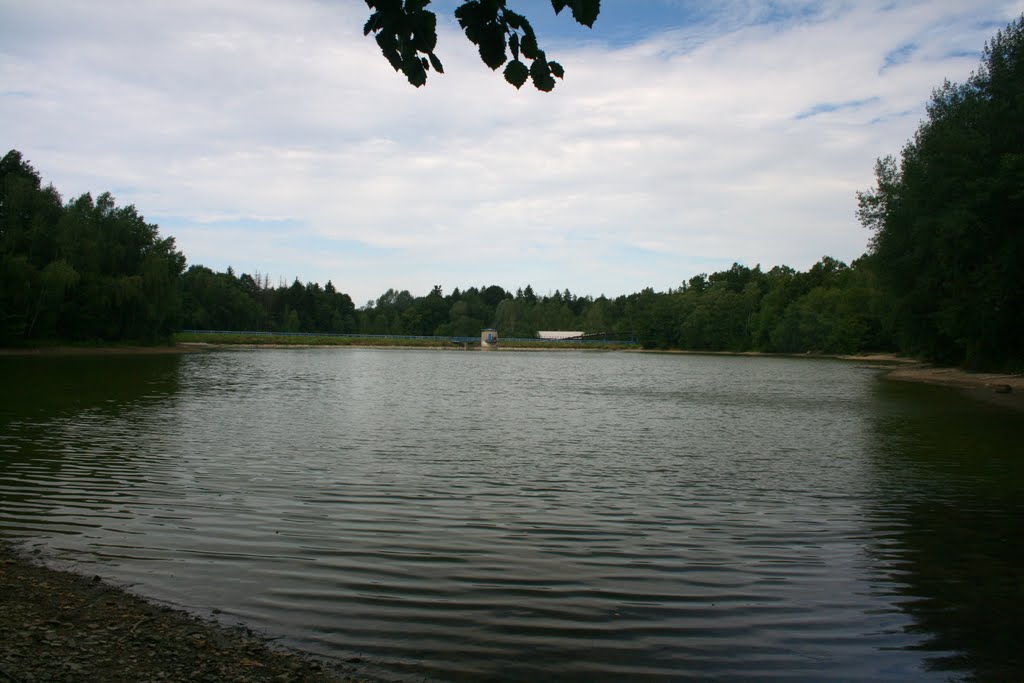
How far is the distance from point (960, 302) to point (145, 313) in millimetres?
82032

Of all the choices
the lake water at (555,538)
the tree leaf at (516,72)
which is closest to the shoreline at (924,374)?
the lake water at (555,538)

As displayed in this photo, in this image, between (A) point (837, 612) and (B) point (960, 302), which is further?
(B) point (960, 302)

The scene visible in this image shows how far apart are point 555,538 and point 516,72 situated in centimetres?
664

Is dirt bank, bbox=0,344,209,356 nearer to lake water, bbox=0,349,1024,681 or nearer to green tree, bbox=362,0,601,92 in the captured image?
lake water, bbox=0,349,1024,681

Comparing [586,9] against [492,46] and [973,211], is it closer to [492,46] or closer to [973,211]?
[492,46]

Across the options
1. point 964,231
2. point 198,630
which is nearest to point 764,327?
point 964,231

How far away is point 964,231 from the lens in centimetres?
3828

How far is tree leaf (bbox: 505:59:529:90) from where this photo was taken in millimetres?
5496

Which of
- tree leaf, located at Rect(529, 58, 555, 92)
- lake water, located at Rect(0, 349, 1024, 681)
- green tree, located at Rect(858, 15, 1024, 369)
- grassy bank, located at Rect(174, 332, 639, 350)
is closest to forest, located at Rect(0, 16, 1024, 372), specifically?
green tree, located at Rect(858, 15, 1024, 369)

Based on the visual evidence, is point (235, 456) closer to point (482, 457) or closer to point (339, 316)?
point (482, 457)

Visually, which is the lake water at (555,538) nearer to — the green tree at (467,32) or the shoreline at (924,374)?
the green tree at (467,32)

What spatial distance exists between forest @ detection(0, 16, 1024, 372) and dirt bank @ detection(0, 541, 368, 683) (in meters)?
39.1

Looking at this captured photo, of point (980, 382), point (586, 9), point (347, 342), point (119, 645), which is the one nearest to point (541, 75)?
point (586, 9)

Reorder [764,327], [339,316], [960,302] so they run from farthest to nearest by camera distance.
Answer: [339,316], [764,327], [960,302]
